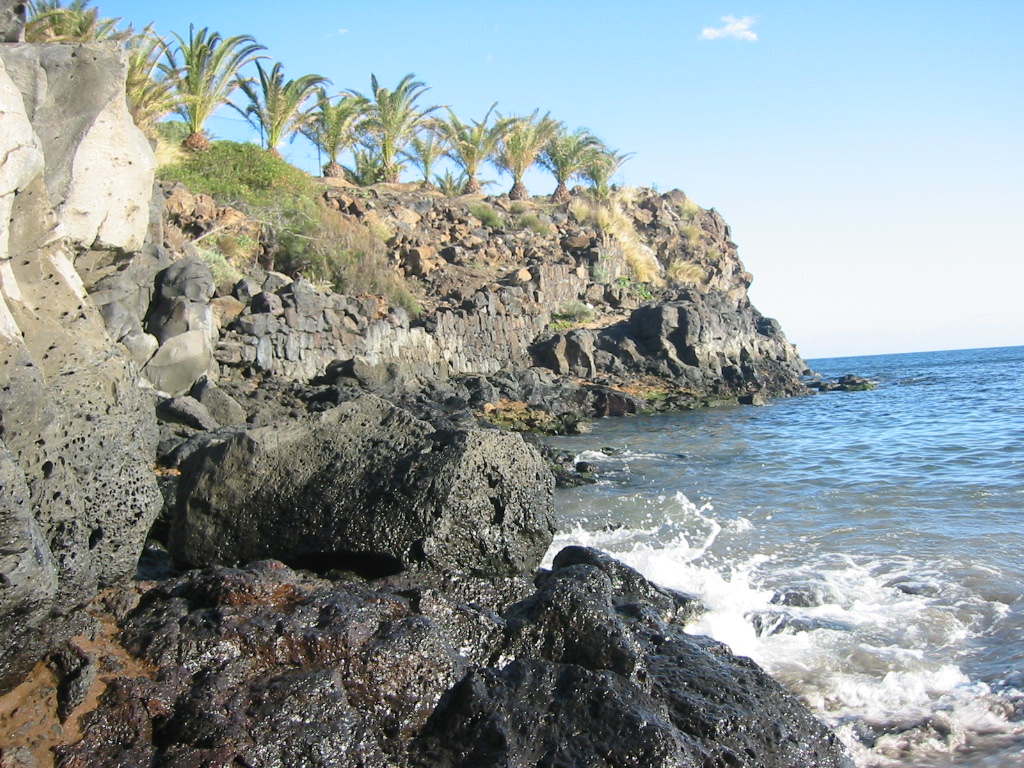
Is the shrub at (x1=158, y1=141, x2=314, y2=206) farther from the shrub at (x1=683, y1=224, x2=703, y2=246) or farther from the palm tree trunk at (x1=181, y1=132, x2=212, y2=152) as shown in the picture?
the shrub at (x1=683, y1=224, x2=703, y2=246)

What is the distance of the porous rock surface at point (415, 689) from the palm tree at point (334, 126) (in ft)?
113

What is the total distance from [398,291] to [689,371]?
39.1 feet

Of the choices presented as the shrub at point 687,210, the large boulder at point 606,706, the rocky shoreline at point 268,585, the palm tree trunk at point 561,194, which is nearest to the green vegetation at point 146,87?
the rocky shoreline at point 268,585

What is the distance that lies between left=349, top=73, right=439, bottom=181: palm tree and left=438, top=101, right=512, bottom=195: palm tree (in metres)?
2.00

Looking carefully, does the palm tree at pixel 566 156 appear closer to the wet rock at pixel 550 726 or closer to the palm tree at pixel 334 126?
the palm tree at pixel 334 126

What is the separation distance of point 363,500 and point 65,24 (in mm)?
19696

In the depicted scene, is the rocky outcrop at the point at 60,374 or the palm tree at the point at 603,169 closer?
the rocky outcrop at the point at 60,374

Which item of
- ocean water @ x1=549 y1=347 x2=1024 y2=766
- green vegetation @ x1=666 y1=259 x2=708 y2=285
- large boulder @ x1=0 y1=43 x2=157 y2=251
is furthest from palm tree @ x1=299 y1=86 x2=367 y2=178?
large boulder @ x1=0 y1=43 x2=157 y2=251

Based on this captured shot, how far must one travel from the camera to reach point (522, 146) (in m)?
45.0

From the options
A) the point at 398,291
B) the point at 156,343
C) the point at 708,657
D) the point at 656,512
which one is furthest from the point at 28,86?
the point at 398,291

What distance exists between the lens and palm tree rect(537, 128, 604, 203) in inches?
1802

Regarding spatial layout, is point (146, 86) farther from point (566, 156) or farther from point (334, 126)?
point (566, 156)

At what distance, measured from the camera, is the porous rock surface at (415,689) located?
331 cm

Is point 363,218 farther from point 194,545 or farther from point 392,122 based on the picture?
point 194,545
